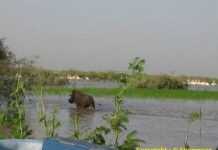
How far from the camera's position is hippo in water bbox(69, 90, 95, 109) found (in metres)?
28.3

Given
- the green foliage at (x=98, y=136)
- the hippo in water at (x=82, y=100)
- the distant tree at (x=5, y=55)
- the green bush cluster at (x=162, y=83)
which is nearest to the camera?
the green foliage at (x=98, y=136)

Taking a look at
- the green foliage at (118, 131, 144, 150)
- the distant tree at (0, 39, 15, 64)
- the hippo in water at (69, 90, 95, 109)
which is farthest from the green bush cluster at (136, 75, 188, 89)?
the green foliage at (118, 131, 144, 150)

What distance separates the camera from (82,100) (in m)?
28.8

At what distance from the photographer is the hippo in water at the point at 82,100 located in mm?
28297

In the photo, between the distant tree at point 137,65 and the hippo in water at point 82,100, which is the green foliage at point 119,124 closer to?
the distant tree at point 137,65

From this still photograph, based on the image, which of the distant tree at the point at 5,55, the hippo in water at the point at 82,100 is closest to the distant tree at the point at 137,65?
the distant tree at the point at 5,55

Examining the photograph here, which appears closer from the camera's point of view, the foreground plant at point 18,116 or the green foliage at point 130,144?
the green foliage at point 130,144

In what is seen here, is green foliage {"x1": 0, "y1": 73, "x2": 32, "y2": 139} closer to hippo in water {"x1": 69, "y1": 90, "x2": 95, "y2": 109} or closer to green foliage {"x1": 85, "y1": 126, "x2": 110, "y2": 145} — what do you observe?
green foliage {"x1": 85, "y1": 126, "x2": 110, "y2": 145}

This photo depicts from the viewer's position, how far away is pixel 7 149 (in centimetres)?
565

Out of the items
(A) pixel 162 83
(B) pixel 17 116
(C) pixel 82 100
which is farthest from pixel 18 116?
(A) pixel 162 83

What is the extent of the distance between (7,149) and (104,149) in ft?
2.75

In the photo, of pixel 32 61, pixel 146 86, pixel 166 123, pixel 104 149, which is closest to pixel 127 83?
pixel 104 149

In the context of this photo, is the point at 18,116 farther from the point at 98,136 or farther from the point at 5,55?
the point at 5,55

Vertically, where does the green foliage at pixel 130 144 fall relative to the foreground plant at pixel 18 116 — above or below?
below
